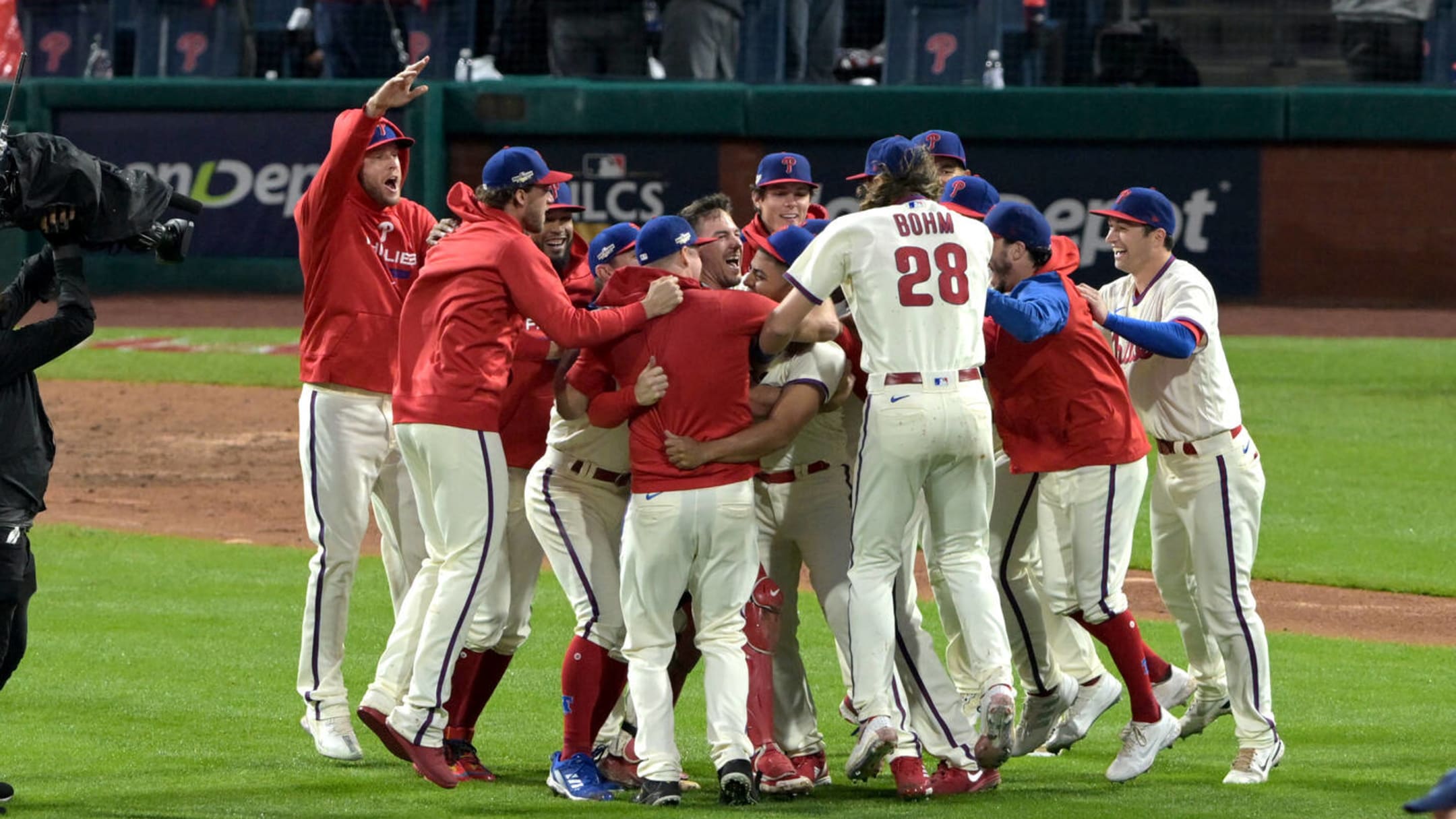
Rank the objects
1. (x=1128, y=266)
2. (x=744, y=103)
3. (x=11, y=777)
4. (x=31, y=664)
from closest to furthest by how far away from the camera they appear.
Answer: (x=11, y=777)
(x=1128, y=266)
(x=31, y=664)
(x=744, y=103)

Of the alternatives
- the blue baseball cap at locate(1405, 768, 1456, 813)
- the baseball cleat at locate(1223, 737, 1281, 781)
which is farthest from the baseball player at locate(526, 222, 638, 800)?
the blue baseball cap at locate(1405, 768, 1456, 813)

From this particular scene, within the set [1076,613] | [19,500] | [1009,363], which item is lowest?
[1076,613]

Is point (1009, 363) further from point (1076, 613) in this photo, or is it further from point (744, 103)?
point (744, 103)

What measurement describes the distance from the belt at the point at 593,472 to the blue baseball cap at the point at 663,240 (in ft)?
2.18

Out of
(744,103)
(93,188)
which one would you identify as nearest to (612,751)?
(93,188)

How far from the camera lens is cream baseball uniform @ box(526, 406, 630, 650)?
5812 mm

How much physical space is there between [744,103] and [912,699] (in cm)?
1209

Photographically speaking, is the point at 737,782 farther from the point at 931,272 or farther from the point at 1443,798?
the point at 1443,798

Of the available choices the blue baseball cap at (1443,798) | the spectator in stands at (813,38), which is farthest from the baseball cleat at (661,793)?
the spectator in stands at (813,38)

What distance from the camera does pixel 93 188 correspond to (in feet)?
18.1

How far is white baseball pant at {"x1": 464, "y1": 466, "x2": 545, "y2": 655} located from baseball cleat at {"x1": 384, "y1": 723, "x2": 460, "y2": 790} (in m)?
0.47

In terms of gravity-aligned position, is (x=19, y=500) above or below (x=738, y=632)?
above

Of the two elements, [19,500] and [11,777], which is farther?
[11,777]

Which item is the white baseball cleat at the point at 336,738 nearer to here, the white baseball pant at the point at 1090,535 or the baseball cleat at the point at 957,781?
the baseball cleat at the point at 957,781
